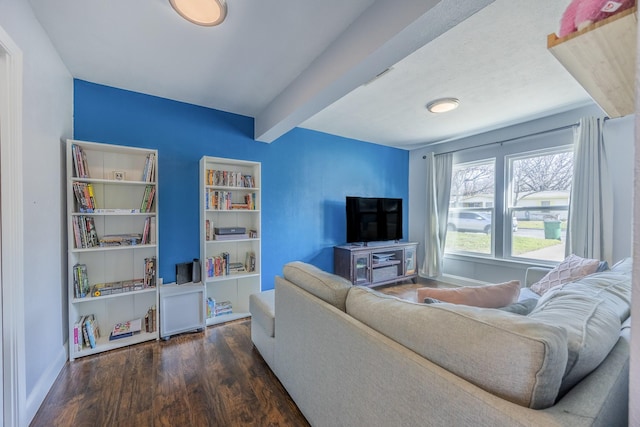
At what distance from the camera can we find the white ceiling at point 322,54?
1417 mm

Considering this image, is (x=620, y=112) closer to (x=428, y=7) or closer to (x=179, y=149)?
(x=428, y=7)

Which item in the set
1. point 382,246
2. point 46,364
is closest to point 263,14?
point 46,364

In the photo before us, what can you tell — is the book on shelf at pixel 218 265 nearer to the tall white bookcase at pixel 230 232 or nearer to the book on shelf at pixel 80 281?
the tall white bookcase at pixel 230 232

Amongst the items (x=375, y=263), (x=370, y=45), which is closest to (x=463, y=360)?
(x=370, y=45)

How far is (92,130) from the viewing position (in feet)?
7.32

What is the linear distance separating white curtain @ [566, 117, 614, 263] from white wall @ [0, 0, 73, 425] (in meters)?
4.65

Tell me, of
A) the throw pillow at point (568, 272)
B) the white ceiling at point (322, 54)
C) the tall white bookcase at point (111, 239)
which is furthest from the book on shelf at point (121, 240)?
the throw pillow at point (568, 272)

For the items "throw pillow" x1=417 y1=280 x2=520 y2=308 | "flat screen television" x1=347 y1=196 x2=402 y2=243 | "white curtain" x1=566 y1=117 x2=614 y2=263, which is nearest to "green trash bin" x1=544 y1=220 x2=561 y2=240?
"white curtain" x1=566 y1=117 x2=614 y2=263

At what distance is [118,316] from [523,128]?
5.09 m

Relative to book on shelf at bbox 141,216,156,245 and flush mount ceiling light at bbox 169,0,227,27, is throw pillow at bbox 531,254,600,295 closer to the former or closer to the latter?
flush mount ceiling light at bbox 169,0,227,27

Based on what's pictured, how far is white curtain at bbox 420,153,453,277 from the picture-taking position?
3.97 metres

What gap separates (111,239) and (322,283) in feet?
6.78

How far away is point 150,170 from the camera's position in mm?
2250

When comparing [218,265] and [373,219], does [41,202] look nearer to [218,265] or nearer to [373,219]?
[218,265]
